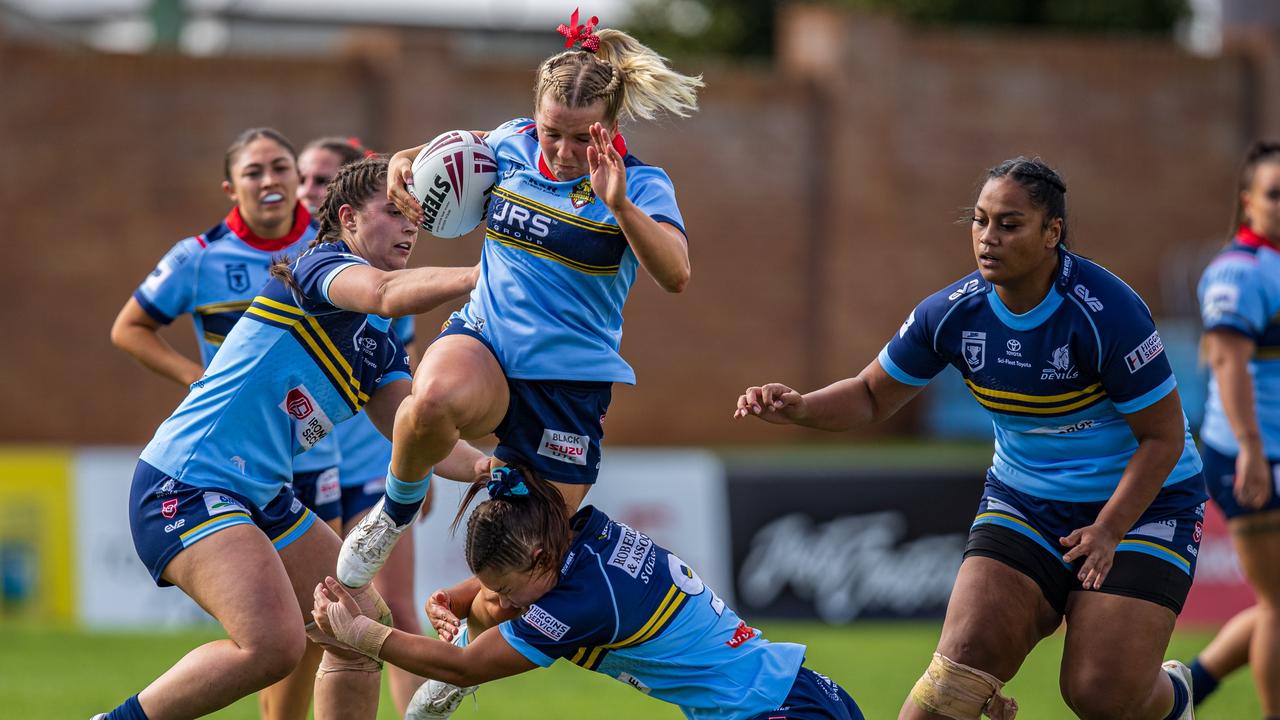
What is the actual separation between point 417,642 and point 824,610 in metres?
7.77

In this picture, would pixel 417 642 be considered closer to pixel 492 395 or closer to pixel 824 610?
pixel 492 395

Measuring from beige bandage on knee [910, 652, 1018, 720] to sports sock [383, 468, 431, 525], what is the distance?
1.69m

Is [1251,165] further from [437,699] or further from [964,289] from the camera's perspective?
[437,699]

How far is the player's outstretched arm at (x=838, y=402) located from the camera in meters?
4.96

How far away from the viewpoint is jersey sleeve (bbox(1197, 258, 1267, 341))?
6.52 metres

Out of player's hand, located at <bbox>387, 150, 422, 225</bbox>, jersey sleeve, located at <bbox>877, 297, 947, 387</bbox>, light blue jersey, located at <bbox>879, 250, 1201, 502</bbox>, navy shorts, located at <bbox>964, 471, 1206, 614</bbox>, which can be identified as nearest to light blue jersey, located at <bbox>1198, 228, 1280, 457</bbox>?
light blue jersey, located at <bbox>879, 250, 1201, 502</bbox>

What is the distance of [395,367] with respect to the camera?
206 inches

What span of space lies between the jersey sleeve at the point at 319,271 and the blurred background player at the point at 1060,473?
1321 millimetres

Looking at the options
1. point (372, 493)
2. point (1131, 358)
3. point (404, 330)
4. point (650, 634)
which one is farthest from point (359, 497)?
Answer: point (1131, 358)

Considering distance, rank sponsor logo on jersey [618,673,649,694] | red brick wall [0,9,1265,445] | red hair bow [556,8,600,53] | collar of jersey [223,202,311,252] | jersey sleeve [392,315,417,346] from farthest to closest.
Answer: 1. red brick wall [0,9,1265,445]
2. jersey sleeve [392,315,417,346]
3. collar of jersey [223,202,311,252]
4. red hair bow [556,8,600,53]
5. sponsor logo on jersey [618,673,649,694]

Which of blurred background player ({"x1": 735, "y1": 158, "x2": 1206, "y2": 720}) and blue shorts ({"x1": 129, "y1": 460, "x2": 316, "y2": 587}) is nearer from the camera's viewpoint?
blue shorts ({"x1": 129, "y1": 460, "x2": 316, "y2": 587})

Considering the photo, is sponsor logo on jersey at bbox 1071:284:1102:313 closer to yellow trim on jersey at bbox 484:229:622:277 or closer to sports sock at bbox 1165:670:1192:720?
sports sock at bbox 1165:670:1192:720

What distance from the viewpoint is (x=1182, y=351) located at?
67.7ft

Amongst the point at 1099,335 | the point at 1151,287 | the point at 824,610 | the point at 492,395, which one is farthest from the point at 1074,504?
the point at 1151,287
